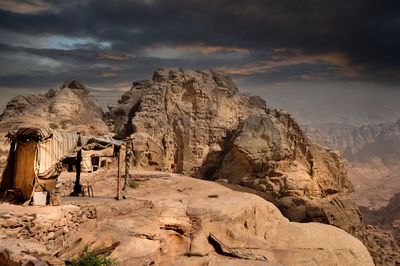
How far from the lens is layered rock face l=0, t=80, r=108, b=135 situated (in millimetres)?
28641

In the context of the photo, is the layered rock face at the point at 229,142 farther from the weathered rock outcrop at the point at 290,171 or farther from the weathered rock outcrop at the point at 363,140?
the weathered rock outcrop at the point at 363,140

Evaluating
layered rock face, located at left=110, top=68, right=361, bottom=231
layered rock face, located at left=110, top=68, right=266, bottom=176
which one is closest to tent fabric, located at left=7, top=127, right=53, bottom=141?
layered rock face, located at left=110, top=68, right=361, bottom=231

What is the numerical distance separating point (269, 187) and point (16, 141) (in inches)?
774

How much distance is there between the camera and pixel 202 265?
10406 millimetres

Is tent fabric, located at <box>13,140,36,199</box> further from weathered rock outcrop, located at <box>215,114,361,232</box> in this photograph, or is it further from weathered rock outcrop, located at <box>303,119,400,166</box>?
weathered rock outcrop, located at <box>303,119,400,166</box>

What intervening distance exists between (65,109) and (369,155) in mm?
97585

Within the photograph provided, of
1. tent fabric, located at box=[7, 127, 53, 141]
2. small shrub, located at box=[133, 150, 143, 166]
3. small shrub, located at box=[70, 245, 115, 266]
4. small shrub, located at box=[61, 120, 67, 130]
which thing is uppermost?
small shrub, located at box=[61, 120, 67, 130]

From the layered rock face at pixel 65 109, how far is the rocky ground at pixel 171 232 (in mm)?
12912

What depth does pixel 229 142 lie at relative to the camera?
31531 mm

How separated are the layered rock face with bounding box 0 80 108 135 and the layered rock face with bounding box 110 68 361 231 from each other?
285cm

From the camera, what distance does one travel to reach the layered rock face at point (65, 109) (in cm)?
2864

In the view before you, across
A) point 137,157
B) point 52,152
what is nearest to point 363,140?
point 137,157

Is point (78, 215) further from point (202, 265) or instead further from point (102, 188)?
point (102, 188)

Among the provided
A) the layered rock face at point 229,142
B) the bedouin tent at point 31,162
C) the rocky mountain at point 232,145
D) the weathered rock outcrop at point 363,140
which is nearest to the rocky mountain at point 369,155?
the weathered rock outcrop at point 363,140
